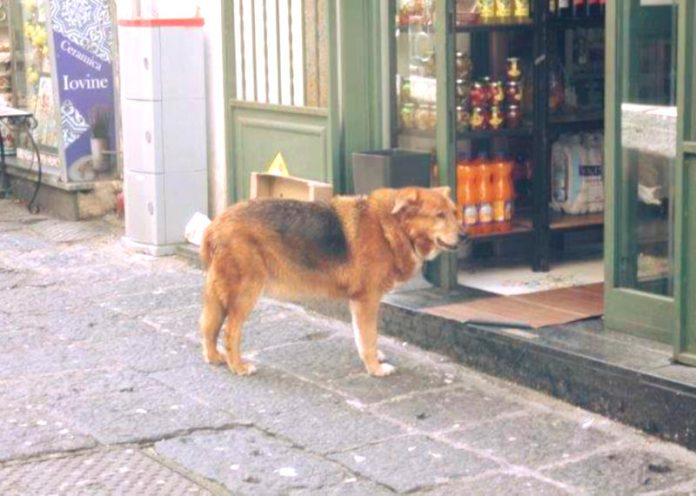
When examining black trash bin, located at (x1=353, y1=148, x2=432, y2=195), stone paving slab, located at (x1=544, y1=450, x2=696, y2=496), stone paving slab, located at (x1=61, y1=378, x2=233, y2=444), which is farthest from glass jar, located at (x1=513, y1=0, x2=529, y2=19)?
stone paving slab, located at (x1=544, y1=450, x2=696, y2=496)

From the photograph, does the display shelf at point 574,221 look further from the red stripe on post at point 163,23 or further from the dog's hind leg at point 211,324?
the red stripe on post at point 163,23

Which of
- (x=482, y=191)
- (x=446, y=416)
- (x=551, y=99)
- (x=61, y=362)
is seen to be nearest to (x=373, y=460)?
(x=446, y=416)

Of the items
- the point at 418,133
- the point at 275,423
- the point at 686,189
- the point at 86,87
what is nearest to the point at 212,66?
the point at 86,87

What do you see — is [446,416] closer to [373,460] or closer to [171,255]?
[373,460]

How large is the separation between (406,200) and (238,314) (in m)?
1.07

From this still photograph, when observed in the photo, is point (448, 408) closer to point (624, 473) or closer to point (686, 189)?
point (624, 473)

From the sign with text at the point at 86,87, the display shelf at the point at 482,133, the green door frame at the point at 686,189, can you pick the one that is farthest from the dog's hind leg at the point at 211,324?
the sign with text at the point at 86,87

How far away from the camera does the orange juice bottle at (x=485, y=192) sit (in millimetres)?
8961

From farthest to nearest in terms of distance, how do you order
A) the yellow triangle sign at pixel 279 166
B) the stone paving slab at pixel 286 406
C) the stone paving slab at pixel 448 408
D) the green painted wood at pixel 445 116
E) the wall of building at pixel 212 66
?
the wall of building at pixel 212 66, the yellow triangle sign at pixel 279 166, the green painted wood at pixel 445 116, the stone paving slab at pixel 448 408, the stone paving slab at pixel 286 406

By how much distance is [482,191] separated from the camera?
898 cm

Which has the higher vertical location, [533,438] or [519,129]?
[519,129]

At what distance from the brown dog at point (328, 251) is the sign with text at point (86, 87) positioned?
4802mm

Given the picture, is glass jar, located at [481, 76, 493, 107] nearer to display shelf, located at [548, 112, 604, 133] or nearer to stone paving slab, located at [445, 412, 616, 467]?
display shelf, located at [548, 112, 604, 133]

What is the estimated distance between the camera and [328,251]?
24.5ft
